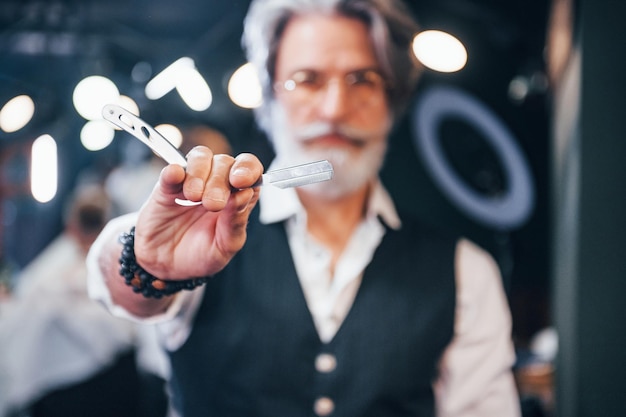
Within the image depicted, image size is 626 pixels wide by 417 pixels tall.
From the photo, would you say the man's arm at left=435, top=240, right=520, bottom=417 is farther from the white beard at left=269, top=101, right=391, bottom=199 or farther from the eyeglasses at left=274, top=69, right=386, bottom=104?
the eyeglasses at left=274, top=69, right=386, bottom=104

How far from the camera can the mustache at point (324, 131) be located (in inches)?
46.5

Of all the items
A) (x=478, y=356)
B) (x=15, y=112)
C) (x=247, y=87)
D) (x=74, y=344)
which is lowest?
(x=74, y=344)

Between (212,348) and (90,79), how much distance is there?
1.95 meters

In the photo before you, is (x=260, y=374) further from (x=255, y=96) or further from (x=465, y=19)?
(x=465, y=19)

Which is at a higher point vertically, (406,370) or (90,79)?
(90,79)

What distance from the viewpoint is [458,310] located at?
1.27m

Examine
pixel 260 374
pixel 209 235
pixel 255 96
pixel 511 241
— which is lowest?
pixel 511 241

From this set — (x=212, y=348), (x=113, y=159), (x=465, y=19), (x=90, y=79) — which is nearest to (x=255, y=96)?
(x=212, y=348)

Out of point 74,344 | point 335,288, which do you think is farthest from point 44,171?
point 74,344

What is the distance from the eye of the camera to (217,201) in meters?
0.72

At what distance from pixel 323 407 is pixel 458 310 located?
0.34m

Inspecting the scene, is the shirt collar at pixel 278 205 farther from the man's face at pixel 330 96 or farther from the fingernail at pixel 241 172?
the fingernail at pixel 241 172

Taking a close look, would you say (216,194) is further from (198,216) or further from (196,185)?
(198,216)

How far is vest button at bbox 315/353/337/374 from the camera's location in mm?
1157
